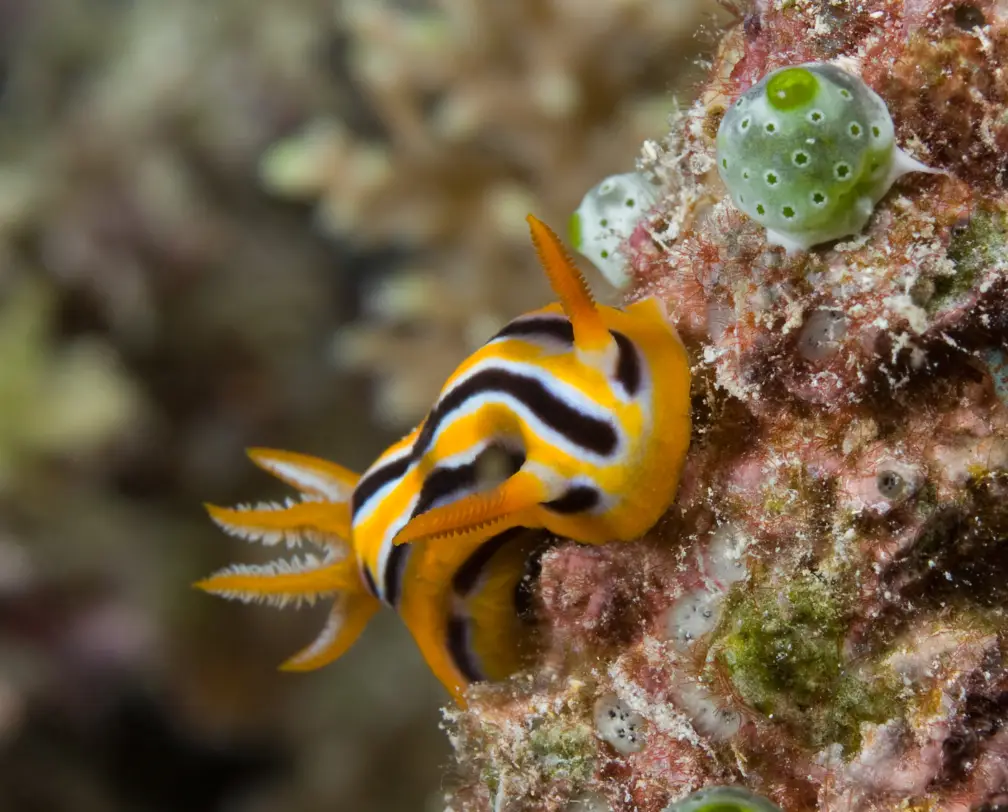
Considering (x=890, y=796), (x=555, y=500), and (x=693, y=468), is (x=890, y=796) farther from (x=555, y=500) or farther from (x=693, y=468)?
(x=555, y=500)

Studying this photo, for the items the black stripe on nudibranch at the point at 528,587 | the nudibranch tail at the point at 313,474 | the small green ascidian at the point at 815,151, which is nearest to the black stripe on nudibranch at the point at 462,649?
the black stripe on nudibranch at the point at 528,587

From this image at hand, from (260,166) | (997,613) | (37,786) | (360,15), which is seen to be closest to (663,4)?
(360,15)

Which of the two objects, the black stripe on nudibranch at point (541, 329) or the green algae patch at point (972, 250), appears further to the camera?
the black stripe on nudibranch at point (541, 329)

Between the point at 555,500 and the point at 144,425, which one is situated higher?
the point at 144,425

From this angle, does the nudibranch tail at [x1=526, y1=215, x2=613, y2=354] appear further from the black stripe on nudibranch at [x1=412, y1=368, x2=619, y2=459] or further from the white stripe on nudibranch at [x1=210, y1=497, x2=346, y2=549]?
the white stripe on nudibranch at [x1=210, y1=497, x2=346, y2=549]

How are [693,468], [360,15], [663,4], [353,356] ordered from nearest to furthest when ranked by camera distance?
[693,468] < [663,4] < [360,15] < [353,356]

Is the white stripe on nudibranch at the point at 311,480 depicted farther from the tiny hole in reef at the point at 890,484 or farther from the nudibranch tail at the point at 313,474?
the tiny hole in reef at the point at 890,484
